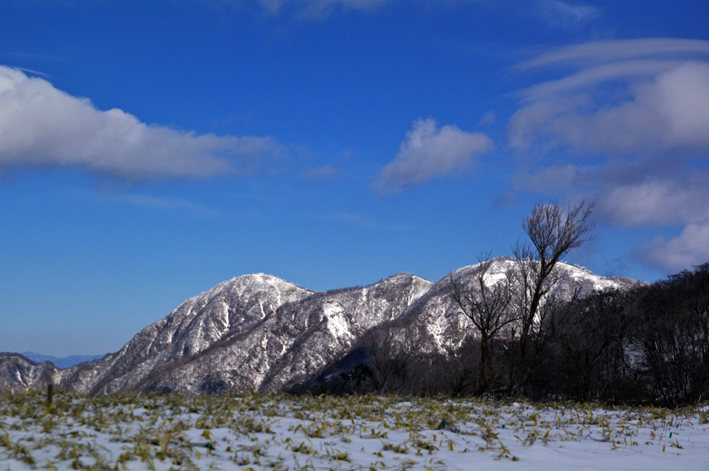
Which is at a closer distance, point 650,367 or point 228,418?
point 228,418

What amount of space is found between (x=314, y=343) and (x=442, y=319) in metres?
42.6

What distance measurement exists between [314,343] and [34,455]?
164893 millimetres

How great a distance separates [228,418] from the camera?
21.5 ft

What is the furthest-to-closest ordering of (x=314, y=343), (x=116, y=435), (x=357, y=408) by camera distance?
(x=314, y=343)
(x=357, y=408)
(x=116, y=435)

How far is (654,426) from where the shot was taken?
349 inches

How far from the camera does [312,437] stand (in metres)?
6.10

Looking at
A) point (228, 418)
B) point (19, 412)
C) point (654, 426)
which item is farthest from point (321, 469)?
point (654, 426)

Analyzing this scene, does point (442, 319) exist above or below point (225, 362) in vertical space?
above

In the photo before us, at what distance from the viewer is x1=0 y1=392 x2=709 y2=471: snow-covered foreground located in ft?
15.9

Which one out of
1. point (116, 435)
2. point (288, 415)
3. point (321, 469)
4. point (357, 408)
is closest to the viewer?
point (321, 469)

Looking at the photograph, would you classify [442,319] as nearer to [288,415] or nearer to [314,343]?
[314,343]

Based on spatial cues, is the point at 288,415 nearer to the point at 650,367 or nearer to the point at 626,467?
the point at 626,467

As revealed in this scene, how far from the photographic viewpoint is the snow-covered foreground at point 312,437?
486 centimetres

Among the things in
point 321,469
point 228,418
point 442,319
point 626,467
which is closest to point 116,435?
point 228,418
